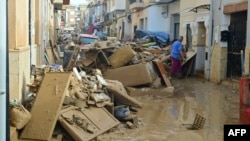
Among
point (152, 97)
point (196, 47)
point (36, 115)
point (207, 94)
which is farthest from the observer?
point (196, 47)

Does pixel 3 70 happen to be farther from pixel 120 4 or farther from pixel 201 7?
pixel 120 4

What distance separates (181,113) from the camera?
9047 mm

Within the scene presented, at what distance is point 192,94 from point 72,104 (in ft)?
20.2

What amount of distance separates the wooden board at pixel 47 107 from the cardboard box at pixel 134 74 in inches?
201

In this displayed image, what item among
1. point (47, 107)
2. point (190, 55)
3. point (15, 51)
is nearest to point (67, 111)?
point (47, 107)

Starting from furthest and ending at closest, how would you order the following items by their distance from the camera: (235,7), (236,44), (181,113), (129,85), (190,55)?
(190,55) < (236,44) < (235,7) < (129,85) < (181,113)

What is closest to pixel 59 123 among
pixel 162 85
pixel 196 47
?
pixel 162 85

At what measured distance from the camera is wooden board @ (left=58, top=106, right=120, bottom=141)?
6.07m

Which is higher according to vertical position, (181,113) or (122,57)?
(122,57)

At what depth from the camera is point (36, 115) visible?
598cm

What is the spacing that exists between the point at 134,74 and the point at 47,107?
235 inches

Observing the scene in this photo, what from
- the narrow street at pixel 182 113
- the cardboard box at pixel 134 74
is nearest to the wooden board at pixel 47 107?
the narrow street at pixel 182 113

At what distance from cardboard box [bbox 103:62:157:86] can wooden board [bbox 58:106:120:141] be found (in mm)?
4537

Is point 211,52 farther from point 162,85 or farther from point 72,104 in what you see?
point 72,104
